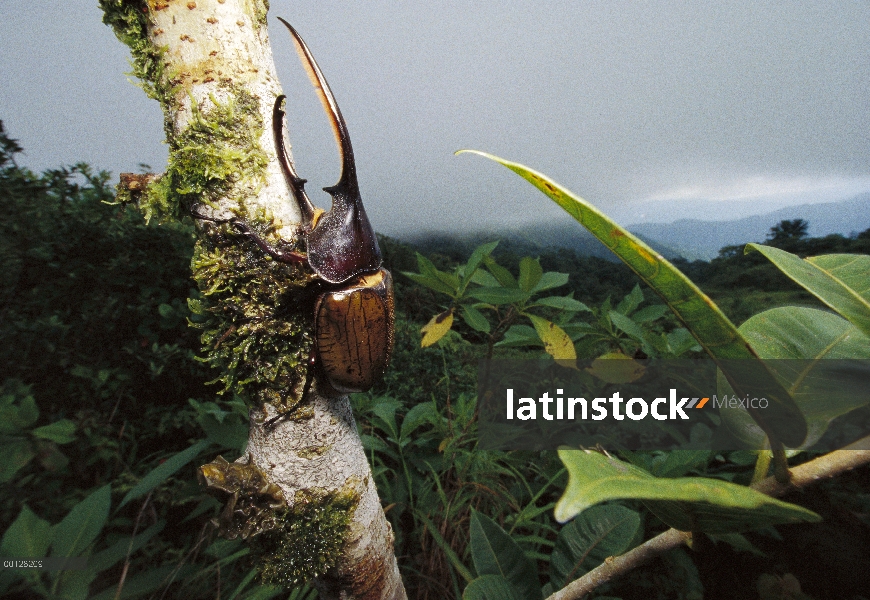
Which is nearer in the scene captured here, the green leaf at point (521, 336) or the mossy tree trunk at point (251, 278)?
the mossy tree trunk at point (251, 278)

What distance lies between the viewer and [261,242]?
1.95 ft

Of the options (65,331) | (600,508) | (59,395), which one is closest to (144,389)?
(59,395)

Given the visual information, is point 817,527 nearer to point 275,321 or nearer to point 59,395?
point 275,321

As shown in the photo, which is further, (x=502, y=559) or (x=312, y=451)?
(x=502, y=559)

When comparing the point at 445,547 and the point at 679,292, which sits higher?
the point at 679,292

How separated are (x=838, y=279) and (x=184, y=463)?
1.47 metres

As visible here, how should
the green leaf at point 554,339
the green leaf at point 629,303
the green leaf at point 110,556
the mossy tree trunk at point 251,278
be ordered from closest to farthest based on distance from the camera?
the mossy tree trunk at point 251,278 < the green leaf at point 110,556 < the green leaf at point 554,339 < the green leaf at point 629,303

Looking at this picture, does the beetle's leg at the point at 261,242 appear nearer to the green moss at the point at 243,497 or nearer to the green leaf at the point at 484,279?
the green moss at the point at 243,497

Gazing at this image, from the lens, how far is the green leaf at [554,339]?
4.69ft

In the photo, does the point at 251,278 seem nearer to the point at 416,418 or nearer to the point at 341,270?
the point at 341,270

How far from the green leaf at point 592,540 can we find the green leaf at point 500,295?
81 centimetres

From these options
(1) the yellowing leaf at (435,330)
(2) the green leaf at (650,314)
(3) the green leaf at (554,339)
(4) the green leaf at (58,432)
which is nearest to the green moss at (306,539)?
(1) the yellowing leaf at (435,330)

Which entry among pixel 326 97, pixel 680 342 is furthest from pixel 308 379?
pixel 680 342

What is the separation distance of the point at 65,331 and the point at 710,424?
3193mm
